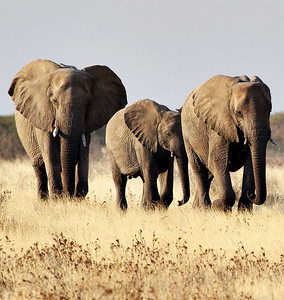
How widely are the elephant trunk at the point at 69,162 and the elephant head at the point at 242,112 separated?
2237 mm

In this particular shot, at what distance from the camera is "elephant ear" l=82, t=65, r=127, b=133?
13.1 metres

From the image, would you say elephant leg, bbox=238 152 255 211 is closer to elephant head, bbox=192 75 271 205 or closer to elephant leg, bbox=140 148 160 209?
elephant head, bbox=192 75 271 205

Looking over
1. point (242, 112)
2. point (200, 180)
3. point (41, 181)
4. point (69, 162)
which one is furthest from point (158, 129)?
point (41, 181)

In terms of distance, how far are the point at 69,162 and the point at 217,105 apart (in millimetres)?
2815

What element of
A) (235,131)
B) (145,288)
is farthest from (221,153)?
(145,288)

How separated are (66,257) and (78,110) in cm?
485

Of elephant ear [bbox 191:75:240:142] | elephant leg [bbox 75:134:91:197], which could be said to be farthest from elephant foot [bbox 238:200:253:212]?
elephant leg [bbox 75:134:91:197]

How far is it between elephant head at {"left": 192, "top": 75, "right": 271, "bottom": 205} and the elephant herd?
15 mm

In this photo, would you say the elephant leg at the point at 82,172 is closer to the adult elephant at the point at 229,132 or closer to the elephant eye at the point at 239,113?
the adult elephant at the point at 229,132

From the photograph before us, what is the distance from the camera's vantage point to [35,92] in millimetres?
13047

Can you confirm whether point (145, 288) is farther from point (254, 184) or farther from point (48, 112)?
point (48, 112)

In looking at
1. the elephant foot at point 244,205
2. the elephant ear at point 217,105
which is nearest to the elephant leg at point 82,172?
the elephant ear at point 217,105

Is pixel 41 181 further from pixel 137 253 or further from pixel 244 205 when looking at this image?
pixel 137 253

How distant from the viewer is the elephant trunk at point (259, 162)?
1027 centimetres
